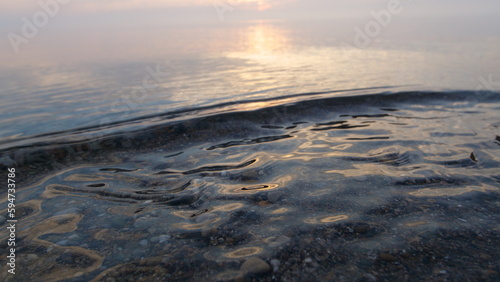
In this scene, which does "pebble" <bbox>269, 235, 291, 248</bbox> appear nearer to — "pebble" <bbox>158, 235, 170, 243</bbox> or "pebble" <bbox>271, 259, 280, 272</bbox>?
"pebble" <bbox>271, 259, 280, 272</bbox>

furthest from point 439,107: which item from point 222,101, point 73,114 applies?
point 73,114

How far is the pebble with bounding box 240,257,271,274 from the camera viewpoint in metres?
2.23

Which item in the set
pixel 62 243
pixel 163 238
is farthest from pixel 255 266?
pixel 62 243

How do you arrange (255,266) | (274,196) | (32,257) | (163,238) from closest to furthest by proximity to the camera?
(255,266)
(32,257)
(163,238)
(274,196)

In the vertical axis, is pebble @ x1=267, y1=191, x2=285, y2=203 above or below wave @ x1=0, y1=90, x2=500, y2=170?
below

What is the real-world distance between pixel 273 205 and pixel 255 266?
36.9 inches

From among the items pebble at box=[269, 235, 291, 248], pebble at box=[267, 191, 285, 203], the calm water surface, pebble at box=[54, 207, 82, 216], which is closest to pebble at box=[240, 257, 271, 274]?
the calm water surface

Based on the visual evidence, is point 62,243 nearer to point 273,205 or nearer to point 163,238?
point 163,238

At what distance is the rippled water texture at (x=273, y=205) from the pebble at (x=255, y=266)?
0.15 ft

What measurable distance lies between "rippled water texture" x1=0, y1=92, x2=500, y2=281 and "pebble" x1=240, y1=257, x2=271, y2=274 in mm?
46

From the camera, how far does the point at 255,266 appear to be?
7.45 ft

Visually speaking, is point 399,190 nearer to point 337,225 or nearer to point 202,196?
point 337,225

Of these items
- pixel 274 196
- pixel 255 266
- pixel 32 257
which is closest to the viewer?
pixel 255 266

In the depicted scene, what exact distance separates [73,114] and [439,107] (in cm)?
850
